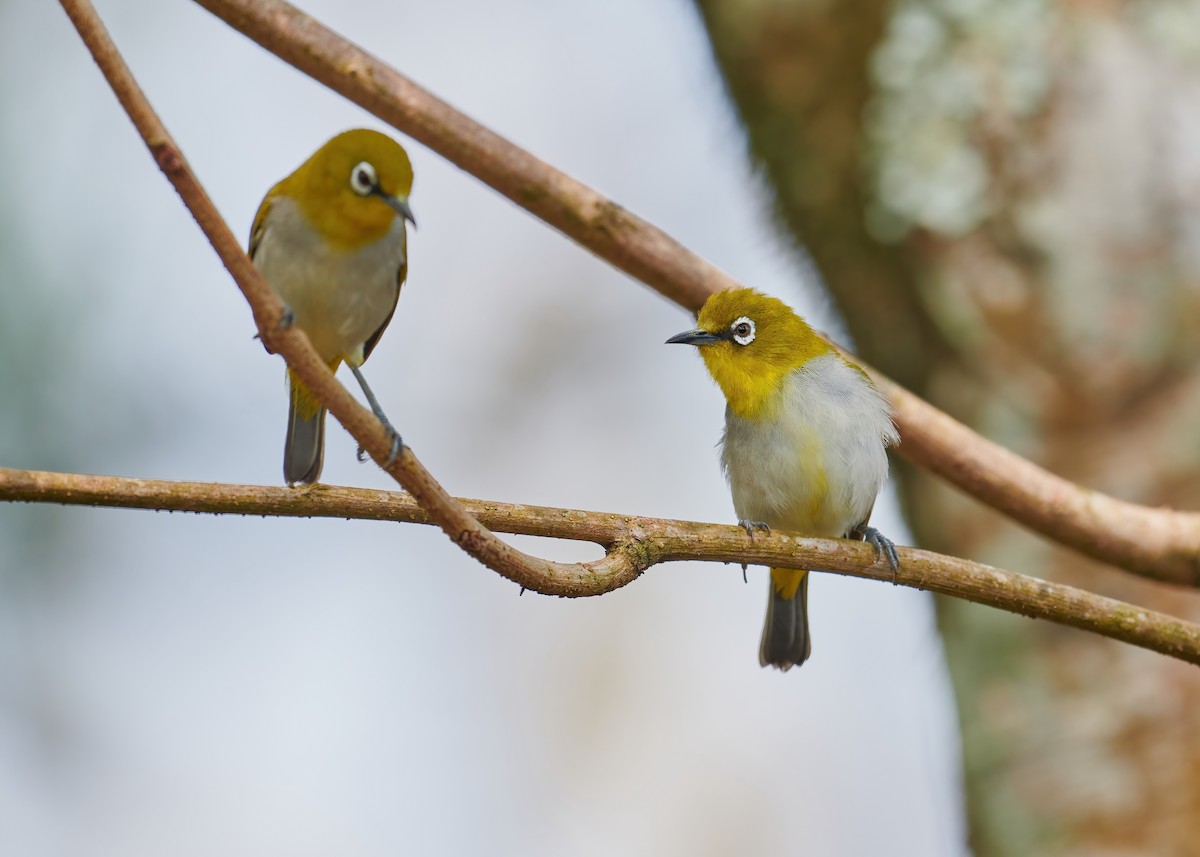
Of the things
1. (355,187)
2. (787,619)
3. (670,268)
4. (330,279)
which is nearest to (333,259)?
(330,279)

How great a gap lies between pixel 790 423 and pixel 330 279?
1919 mm

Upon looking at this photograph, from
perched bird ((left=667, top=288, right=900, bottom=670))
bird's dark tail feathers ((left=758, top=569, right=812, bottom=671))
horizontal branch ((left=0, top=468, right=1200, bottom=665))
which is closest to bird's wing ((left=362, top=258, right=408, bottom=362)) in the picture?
horizontal branch ((left=0, top=468, right=1200, bottom=665))

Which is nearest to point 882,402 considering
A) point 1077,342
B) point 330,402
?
point 1077,342

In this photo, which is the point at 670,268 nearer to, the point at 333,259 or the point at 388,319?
the point at 388,319

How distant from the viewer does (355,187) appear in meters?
3.48

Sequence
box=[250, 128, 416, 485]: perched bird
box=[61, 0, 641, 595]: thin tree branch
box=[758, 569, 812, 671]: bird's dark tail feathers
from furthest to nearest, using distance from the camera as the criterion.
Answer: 1. box=[758, 569, 812, 671]: bird's dark tail feathers
2. box=[250, 128, 416, 485]: perched bird
3. box=[61, 0, 641, 595]: thin tree branch

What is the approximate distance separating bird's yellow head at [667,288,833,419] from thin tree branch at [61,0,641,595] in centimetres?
218

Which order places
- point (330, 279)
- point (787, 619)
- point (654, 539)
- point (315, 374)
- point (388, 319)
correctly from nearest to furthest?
point (315, 374) < point (654, 539) < point (330, 279) < point (388, 319) < point (787, 619)

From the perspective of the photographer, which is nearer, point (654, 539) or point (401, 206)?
point (654, 539)

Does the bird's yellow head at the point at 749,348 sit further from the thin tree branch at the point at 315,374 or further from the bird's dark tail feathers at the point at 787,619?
the thin tree branch at the point at 315,374

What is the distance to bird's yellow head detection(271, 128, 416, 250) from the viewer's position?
136 inches

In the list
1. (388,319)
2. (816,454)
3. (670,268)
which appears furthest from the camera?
(816,454)

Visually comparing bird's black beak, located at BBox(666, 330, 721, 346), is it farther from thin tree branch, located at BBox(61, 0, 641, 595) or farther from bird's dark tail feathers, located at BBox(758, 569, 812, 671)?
thin tree branch, located at BBox(61, 0, 641, 595)

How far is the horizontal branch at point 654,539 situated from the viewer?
2.57m
